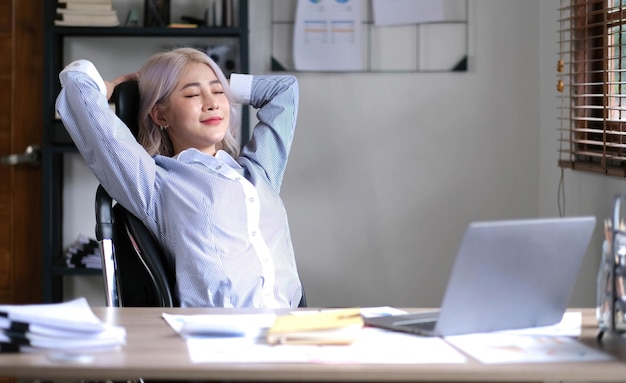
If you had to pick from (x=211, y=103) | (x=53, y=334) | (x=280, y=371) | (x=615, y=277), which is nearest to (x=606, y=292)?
(x=615, y=277)

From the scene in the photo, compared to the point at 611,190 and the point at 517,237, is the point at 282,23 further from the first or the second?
the point at 517,237

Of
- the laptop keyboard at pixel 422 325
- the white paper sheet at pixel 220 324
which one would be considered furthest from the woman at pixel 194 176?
the laptop keyboard at pixel 422 325

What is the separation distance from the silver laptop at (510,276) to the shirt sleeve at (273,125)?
100cm

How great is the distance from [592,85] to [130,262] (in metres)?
1.83

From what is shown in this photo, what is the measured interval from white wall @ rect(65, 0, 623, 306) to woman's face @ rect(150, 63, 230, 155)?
130 centimetres

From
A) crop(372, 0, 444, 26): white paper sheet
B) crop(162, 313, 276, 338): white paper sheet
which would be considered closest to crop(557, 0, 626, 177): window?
crop(372, 0, 444, 26): white paper sheet

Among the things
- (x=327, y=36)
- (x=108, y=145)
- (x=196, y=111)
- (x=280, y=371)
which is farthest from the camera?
(x=327, y=36)

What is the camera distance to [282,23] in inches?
154

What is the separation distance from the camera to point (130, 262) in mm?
2398

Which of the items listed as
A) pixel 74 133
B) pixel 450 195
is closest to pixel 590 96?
pixel 450 195

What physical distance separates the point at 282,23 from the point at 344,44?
0.26 metres

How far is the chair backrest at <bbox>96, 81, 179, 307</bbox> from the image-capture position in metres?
2.30

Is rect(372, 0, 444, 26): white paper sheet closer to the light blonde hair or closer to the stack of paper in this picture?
the light blonde hair

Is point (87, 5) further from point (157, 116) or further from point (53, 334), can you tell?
point (53, 334)
